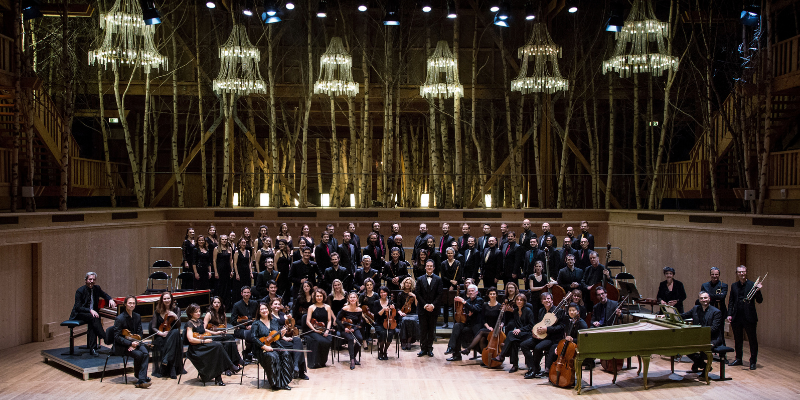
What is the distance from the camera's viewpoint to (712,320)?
8.88 meters

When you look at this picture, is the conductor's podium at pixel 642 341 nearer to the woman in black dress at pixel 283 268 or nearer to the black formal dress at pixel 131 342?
the woman in black dress at pixel 283 268

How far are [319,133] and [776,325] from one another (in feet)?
43.2

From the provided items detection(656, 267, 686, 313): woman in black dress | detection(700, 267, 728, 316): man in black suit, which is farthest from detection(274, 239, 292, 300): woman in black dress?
detection(700, 267, 728, 316): man in black suit

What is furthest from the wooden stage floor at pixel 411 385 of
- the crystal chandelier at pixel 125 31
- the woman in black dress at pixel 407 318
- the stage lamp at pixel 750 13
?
the stage lamp at pixel 750 13

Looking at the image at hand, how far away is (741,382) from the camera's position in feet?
27.8

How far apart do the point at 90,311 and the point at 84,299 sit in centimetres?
26

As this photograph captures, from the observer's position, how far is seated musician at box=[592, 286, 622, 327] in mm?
9055

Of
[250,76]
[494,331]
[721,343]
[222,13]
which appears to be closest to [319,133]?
[222,13]

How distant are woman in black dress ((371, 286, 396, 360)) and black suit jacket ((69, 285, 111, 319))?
3.80m

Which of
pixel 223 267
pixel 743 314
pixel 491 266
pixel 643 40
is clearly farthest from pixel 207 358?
pixel 643 40

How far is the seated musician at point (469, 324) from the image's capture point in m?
9.53

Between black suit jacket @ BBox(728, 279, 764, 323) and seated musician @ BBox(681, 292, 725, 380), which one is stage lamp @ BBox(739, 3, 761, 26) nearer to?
black suit jacket @ BBox(728, 279, 764, 323)

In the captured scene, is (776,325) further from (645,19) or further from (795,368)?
(645,19)

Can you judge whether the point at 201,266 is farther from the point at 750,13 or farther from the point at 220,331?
the point at 750,13
